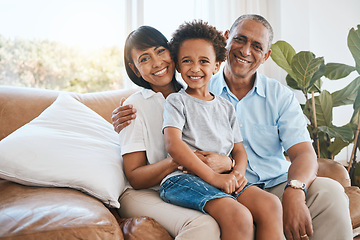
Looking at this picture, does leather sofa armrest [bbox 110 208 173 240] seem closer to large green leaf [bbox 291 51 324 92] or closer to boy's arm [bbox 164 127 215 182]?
boy's arm [bbox 164 127 215 182]

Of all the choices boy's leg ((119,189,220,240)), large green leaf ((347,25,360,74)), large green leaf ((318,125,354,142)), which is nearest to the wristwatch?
boy's leg ((119,189,220,240))

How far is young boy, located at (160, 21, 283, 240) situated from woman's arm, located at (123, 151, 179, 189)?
42mm

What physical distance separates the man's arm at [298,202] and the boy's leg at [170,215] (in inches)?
14.0

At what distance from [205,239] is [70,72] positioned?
2.10 metres

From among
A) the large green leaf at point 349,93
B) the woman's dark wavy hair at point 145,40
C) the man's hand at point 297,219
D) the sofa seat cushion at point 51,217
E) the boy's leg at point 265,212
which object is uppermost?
the woman's dark wavy hair at point 145,40

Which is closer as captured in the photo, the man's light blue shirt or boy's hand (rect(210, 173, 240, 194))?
boy's hand (rect(210, 173, 240, 194))

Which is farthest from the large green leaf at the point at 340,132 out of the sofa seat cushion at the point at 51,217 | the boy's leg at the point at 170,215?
the sofa seat cushion at the point at 51,217

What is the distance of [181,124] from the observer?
1.36 meters

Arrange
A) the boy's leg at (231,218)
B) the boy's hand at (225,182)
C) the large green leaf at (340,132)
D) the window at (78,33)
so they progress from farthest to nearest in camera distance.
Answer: the window at (78,33)
the large green leaf at (340,132)
the boy's hand at (225,182)
the boy's leg at (231,218)

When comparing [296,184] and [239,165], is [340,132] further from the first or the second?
[239,165]

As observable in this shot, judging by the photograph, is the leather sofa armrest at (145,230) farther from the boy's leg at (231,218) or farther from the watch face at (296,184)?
the watch face at (296,184)

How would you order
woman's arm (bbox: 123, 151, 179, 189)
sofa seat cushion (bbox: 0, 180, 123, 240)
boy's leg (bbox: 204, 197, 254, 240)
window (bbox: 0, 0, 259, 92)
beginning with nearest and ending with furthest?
sofa seat cushion (bbox: 0, 180, 123, 240) < boy's leg (bbox: 204, 197, 254, 240) < woman's arm (bbox: 123, 151, 179, 189) < window (bbox: 0, 0, 259, 92)

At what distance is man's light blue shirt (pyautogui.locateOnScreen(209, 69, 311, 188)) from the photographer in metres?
1.71

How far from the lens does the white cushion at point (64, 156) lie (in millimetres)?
1332
